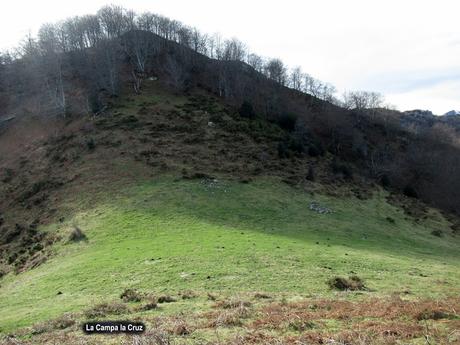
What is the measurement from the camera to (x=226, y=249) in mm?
25016

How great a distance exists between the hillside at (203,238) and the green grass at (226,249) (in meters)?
0.16

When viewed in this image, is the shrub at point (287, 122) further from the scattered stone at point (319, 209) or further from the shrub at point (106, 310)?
the shrub at point (106, 310)

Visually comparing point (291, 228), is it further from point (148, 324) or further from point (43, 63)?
point (43, 63)

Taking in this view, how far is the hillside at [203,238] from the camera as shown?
11.7 m

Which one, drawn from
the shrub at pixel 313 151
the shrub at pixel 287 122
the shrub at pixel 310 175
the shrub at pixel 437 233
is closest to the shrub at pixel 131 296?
the shrub at pixel 437 233

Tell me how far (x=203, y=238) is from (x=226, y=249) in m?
3.87

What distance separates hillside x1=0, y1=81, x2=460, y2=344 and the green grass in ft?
0.52

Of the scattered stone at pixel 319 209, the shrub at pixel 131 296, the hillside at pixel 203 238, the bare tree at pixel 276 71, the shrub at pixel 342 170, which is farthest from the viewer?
the bare tree at pixel 276 71

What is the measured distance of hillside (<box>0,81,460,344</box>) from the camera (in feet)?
38.4

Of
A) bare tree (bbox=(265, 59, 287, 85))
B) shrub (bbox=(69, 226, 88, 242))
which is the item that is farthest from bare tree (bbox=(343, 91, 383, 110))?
shrub (bbox=(69, 226, 88, 242))

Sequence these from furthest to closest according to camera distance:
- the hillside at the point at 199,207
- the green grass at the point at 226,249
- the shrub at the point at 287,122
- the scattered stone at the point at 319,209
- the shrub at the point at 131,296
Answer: the shrub at the point at 287,122 < the scattered stone at the point at 319,209 < the green grass at the point at 226,249 < the shrub at the point at 131,296 < the hillside at the point at 199,207

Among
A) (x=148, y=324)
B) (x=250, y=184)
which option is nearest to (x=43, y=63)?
(x=250, y=184)

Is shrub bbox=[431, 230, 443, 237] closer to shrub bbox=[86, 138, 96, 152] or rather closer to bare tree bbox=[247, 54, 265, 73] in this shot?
shrub bbox=[86, 138, 96, 152]

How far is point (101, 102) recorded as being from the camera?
69.2 metres
